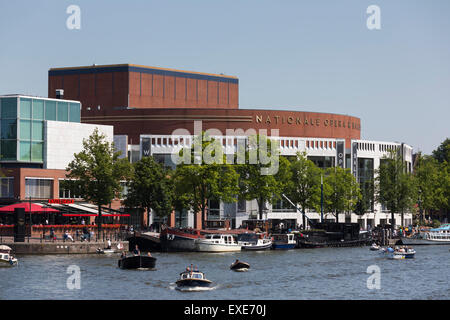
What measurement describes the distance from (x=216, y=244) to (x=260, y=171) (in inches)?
909

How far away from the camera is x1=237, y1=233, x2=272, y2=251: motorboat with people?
12750 cm

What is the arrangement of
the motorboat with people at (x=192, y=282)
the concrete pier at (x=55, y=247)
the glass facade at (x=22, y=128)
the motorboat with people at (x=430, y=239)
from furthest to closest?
the motorboat with people at (x=430, y=239)
the glass facade at (x=22, y=128)
the concrete pier at (x=55, y=247)
the motorboat with people at (x=192, y=282)

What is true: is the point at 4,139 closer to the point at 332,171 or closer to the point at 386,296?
the point at 332,171

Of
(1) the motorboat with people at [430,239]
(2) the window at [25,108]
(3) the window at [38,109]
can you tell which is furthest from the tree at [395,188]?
(2) the window at [25,108]

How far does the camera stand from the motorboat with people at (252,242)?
127500mm

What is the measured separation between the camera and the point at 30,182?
136m

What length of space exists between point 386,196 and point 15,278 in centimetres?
10788

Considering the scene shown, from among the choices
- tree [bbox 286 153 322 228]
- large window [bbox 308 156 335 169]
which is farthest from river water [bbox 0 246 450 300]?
large window [bbox 308 156 335 169]

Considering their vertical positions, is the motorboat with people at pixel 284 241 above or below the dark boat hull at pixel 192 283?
above

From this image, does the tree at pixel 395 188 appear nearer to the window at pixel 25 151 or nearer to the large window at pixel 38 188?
the large window at pixel 38 188

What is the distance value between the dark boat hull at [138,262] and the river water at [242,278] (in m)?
1.27

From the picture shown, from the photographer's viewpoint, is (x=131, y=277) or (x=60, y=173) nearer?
(x=131, y=277)
